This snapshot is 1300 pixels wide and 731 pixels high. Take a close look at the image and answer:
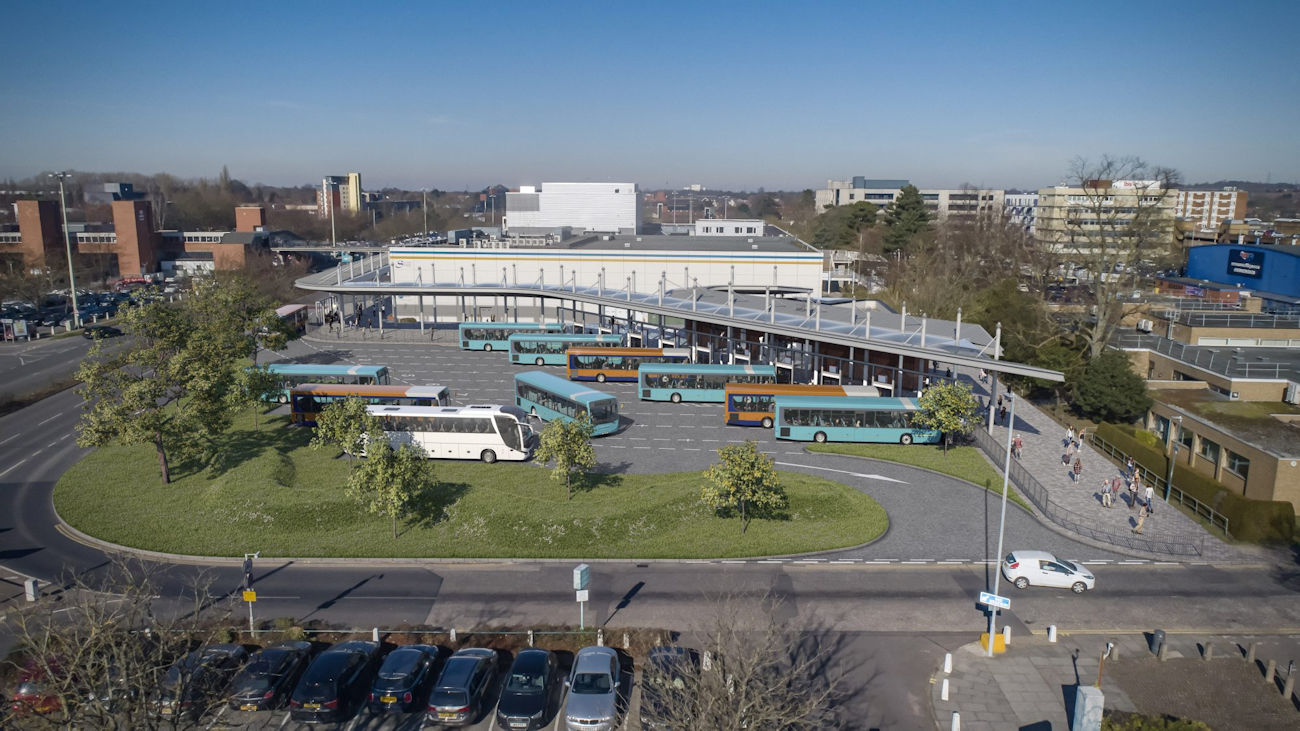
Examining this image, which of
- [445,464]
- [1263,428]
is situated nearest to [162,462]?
[445,464]

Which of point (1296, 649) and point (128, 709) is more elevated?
point (128, 709)

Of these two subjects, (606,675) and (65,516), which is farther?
(65,516)

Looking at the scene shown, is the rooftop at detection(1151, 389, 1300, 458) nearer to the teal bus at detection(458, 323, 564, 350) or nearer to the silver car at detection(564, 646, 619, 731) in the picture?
the silver car at detection(564, 646, 619, 731)

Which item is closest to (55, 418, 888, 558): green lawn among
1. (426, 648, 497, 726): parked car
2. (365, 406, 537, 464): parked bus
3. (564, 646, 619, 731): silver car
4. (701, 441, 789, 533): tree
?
(701, 441, 789, 533): tree

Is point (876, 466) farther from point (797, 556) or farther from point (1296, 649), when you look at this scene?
point (1296, 649)

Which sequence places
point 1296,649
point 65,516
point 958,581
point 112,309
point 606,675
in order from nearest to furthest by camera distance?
point 606,675, point 1296,649, point 958,581, point 65,516, point 112,309

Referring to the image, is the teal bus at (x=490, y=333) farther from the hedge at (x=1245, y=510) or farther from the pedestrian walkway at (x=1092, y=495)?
the hedge at (x=1245, y=510)
